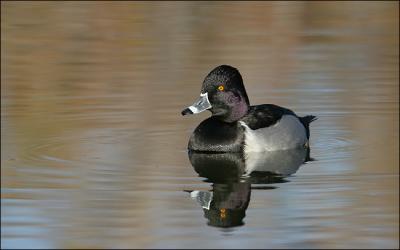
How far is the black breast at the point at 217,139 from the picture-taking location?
12.0 metres

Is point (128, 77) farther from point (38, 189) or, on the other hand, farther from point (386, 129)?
point (38, 189)

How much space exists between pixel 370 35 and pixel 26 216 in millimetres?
11737

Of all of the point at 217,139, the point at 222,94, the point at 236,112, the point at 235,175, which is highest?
the point at 222,94

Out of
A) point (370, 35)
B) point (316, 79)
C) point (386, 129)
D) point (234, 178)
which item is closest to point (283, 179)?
point (234, 178)

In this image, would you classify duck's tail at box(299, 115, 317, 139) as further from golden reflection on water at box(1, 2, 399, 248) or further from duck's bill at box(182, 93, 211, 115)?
duck's bill at box(182, 93, 211, 115)

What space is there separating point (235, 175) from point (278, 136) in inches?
54.9

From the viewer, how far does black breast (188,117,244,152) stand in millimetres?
11961

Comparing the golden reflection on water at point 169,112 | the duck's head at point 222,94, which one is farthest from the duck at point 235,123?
the golden reflection on water at point 169,112

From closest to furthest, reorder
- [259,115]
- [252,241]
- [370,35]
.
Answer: [252,241]
[259,115]
[370,35]

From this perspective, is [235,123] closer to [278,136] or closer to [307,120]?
[278,136]

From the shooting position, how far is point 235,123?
1227 centimetres

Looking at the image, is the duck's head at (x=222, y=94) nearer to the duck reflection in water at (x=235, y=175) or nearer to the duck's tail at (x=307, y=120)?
the duck reflection in water at (x=235, y=175)

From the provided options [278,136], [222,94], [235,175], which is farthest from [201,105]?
[235,175]

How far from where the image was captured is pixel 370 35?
20.0 meters
